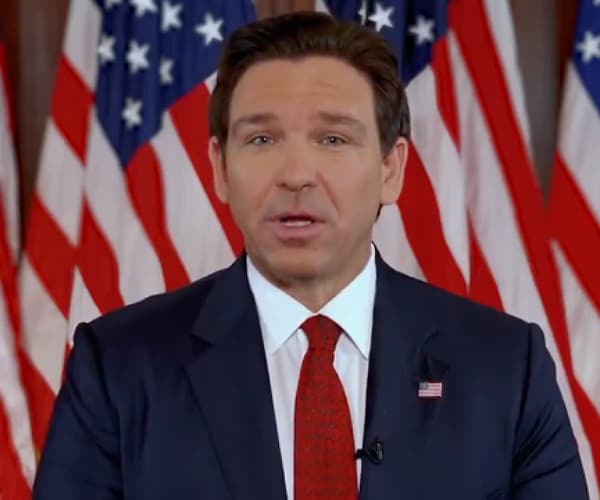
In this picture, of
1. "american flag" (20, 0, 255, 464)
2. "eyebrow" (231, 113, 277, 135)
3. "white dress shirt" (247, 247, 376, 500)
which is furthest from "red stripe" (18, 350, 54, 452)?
"eyebrow" (231, 113, 277, 135)

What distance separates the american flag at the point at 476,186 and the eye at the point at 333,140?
44.1 inches

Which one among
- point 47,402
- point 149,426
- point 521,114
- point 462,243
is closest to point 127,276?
point 47,402

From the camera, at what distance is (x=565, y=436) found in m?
1.30

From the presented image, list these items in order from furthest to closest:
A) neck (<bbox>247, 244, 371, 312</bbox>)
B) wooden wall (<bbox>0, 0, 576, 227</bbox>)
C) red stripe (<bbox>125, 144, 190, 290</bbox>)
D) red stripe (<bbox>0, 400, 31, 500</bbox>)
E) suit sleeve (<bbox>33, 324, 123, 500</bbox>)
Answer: wooden wall (<bbox>0, 0, 576, 227</bbox>) → red stripe (<bbox>125, 144, 190, 290</bbox>) → red stripe (<bbox>0, 400, 31, 500</bbox>) → neck (<bbox>247, 244, 371, 312</bbox>) → suit sleeve (<bbox>33, 324, 123, 500</bbox>)

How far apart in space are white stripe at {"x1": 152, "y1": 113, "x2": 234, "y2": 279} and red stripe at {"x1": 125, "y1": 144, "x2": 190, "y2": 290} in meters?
0.01

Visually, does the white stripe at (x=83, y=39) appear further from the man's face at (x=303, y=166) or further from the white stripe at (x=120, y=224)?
the man's face at (x=303, y=166)

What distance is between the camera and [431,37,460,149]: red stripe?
2391mm

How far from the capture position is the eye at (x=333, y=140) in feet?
4.13

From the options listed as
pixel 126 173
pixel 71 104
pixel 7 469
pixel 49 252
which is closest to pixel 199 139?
pixel 126 173

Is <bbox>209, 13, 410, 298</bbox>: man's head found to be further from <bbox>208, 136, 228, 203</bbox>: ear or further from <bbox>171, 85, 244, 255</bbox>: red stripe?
<bbox>171, 85, 244, 255</bbox>: red stripe

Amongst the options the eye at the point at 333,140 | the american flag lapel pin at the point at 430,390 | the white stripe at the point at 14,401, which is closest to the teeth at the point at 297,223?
the eye at the point at 333,140

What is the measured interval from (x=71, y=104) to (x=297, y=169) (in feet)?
4.42

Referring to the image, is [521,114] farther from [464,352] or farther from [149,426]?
[149,426]

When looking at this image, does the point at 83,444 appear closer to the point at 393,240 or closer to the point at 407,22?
the point at 393,240
